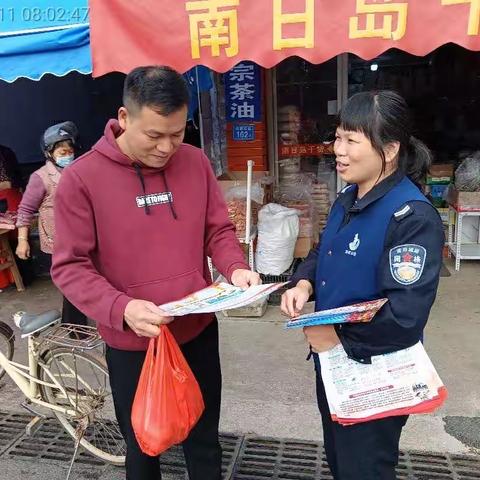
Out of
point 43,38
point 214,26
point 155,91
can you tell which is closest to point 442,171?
point 214,26

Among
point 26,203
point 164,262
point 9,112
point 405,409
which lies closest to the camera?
point 405,409

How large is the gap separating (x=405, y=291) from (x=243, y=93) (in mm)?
4328

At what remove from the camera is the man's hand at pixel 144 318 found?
1647 millimetres

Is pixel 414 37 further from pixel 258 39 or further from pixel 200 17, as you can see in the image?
pixel 200 17

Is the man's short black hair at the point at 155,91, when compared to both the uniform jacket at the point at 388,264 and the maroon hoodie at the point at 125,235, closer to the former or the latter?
the maroon hoodie at the point at 125,235

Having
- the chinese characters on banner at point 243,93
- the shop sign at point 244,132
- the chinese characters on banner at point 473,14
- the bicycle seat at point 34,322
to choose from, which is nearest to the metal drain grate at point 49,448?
the bicycle seat at point 34,322

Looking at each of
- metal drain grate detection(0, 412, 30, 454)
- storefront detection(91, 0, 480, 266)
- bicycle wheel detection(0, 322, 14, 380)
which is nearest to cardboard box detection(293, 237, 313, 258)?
storefront detection(91, 0, 480, 266)

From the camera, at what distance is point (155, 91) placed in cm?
163

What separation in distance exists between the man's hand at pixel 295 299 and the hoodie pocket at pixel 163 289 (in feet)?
1.14

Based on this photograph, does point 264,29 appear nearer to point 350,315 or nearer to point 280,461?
point 350,315

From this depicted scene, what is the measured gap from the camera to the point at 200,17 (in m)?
3.09

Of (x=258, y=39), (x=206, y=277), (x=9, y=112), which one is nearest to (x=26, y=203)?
(x=258, y=39)

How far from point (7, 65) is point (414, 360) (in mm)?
3283

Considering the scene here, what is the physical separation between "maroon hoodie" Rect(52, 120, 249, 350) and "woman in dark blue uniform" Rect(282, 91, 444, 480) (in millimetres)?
416
